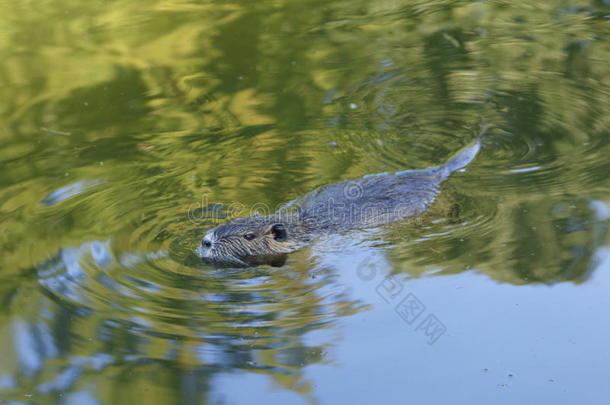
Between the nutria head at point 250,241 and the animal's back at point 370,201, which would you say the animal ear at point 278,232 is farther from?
the animal's back at point 370,201

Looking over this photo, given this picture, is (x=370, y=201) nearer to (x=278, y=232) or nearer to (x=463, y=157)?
(x=278, y=232)

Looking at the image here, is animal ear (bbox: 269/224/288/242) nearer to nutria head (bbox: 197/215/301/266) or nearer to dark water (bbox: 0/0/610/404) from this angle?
nutria head (bbox: 197/215/301/266)

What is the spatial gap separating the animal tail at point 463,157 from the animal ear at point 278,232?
5.33 ft

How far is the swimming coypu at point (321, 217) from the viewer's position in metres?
5.32

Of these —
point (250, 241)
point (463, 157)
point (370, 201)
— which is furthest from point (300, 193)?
point (463, 157)

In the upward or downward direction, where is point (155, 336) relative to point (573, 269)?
upward

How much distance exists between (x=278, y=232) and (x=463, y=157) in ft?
6.68

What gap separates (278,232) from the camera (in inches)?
215

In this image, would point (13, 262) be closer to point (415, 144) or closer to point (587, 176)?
point (415, 144)

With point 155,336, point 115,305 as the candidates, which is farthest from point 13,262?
point 155,336

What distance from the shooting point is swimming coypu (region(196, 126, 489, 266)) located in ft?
17.5

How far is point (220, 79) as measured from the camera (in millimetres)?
8867

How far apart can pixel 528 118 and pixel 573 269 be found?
284 centimetres

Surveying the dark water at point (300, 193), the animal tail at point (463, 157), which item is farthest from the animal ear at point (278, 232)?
the animal tail at point (463, 157)
